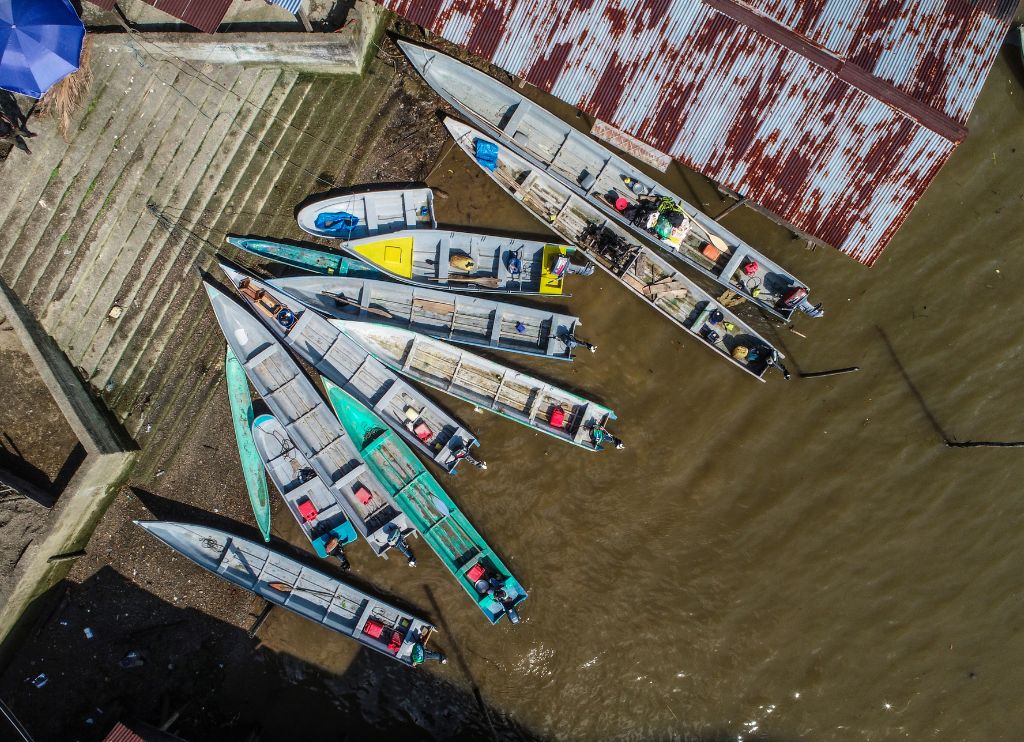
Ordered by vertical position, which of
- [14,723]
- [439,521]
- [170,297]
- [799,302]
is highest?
[799,302]

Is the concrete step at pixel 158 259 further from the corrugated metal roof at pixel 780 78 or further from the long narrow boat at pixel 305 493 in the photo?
the corrugated metal roof at pixel 780 78

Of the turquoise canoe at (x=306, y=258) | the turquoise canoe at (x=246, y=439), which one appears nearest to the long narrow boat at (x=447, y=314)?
the turquoise canoe at (x=306, y=258)

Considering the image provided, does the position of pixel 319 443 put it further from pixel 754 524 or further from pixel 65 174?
pixel 754 524

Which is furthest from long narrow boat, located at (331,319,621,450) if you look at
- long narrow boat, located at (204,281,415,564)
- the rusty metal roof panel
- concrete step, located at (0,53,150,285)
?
the rusty metal roof panel

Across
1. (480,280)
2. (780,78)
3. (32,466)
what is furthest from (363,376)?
(780,78)

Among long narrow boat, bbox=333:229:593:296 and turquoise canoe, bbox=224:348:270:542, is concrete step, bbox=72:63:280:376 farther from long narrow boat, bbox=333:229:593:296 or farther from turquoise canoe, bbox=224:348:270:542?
long narrow boat, bbox=333:229:593:296
